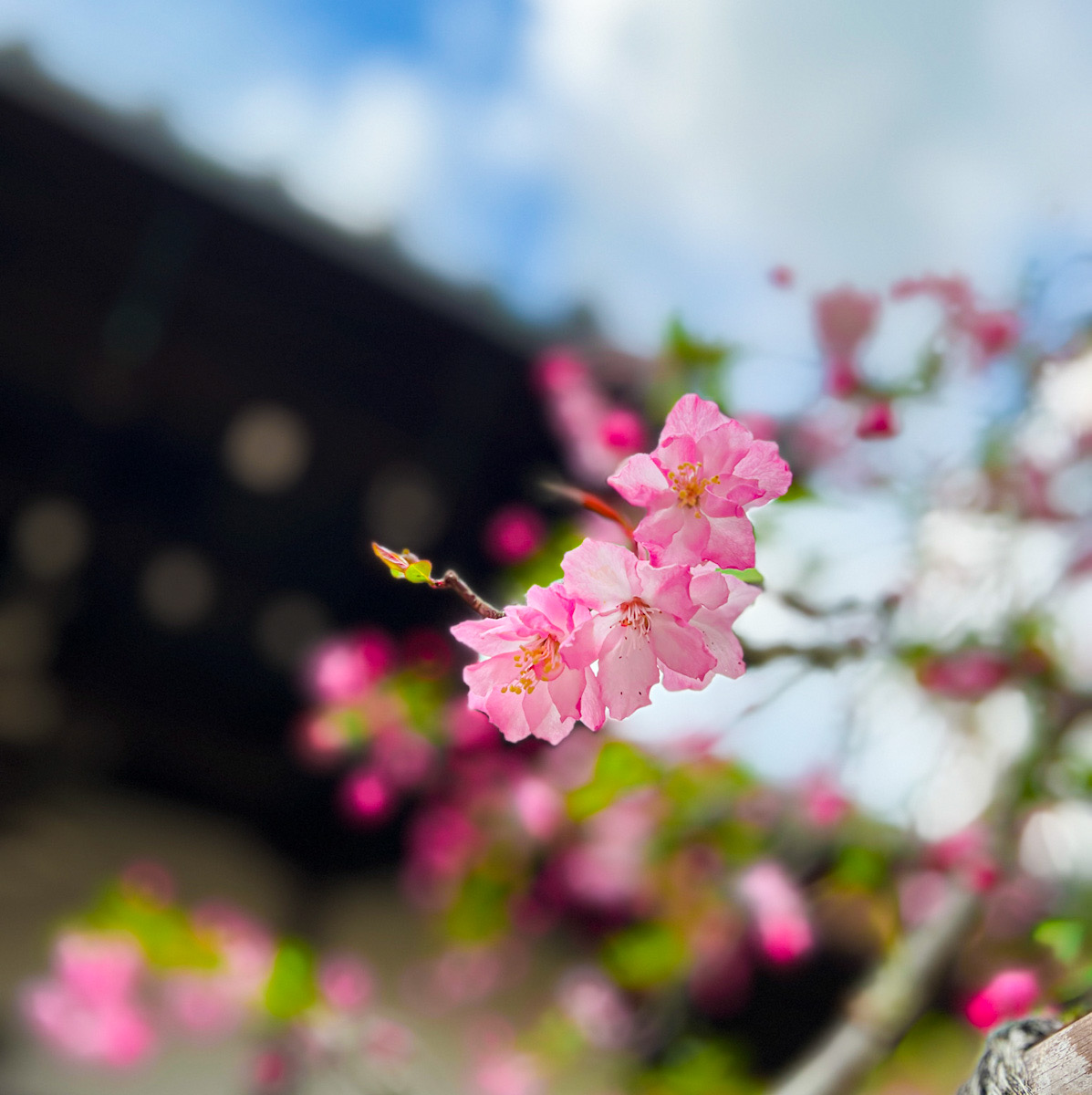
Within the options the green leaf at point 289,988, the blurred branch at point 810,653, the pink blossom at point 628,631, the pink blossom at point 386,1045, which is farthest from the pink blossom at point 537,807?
the pink blossom at point 628,631

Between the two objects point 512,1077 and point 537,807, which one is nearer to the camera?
point 537,807

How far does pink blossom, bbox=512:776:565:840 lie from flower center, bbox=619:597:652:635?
2.19 m

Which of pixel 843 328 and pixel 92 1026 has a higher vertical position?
pixel 92 1026

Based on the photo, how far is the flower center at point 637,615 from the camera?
61cm

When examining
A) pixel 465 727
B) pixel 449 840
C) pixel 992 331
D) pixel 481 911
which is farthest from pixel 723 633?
pixel 449 840

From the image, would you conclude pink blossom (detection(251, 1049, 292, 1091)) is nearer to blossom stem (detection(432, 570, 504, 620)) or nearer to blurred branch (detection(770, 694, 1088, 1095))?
blurred branch (detection(770, 694, 1088, 1095))

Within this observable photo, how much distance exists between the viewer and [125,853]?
4023 millimetres

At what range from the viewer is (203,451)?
14.6ft

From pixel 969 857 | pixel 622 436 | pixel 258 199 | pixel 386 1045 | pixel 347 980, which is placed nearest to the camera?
pixel 622 436

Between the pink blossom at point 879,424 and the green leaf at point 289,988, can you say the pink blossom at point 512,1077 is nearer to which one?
the green leaf at point 289,988

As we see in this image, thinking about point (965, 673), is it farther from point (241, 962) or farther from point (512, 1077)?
point (512, 1077)

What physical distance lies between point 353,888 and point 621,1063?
5.44 feet

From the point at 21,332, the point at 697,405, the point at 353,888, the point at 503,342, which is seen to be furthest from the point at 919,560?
the point at 21,332

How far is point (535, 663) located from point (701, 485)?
19 centimetres
